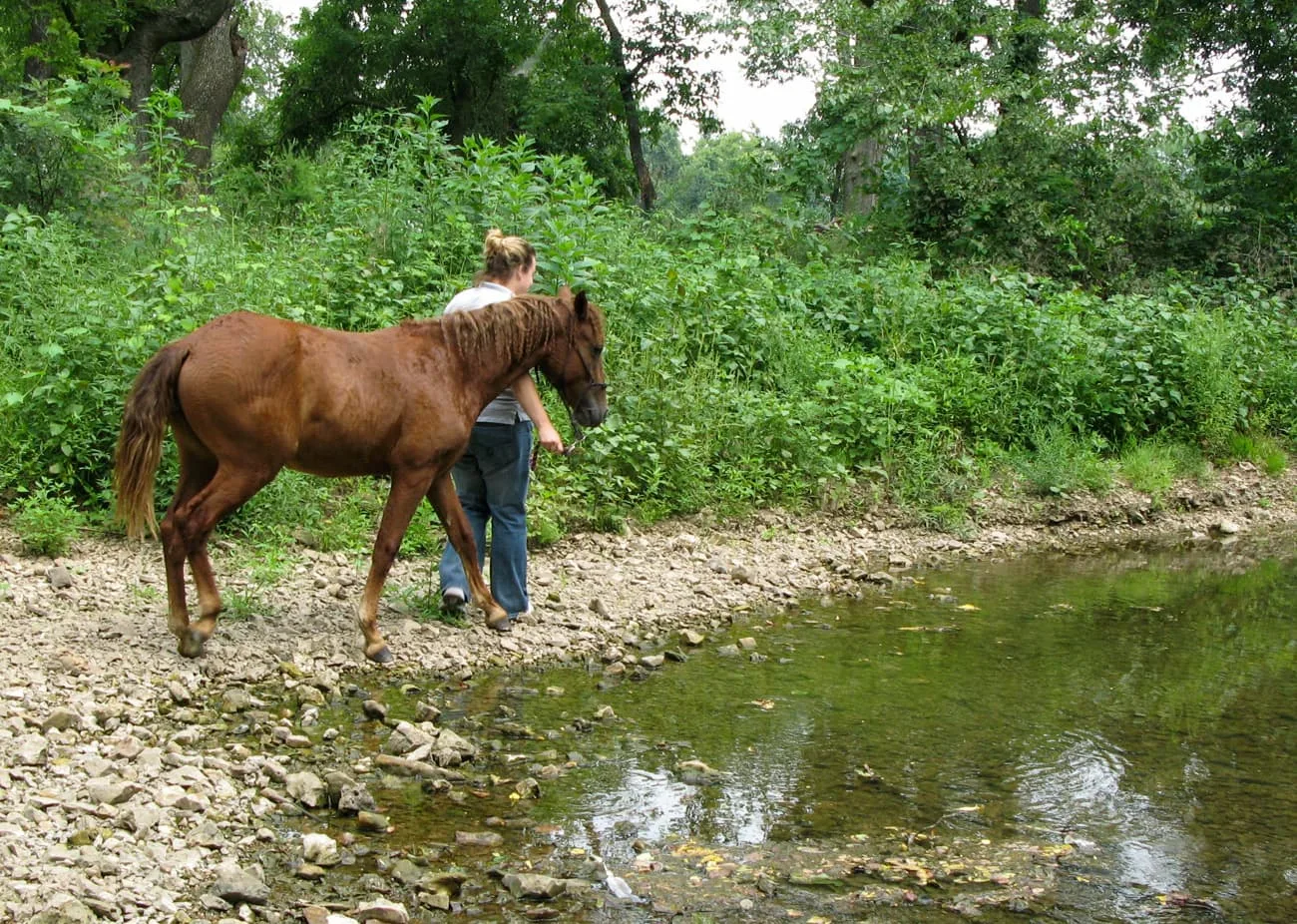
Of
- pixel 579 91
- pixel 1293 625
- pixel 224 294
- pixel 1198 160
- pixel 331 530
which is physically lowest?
pixel 1293 625

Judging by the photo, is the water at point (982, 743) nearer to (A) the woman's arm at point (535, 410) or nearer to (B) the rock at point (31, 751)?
(A) the woman's arm at point (535, 410)

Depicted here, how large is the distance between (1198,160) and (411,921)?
18.2m

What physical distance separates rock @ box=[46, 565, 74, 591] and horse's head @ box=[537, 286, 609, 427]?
2801 millimetres

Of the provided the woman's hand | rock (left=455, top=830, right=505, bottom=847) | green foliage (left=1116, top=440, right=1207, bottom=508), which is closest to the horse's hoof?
the woman's hand

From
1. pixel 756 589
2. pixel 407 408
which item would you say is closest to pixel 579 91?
pixel 756 589

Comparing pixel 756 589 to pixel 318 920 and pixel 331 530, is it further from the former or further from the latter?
pixel 318 920

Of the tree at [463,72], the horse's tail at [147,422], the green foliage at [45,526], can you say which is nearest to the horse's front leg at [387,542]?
the horse's tail at [147,422]

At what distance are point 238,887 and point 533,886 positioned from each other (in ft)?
2.92

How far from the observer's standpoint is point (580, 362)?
20.7 feet

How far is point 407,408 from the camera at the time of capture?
5875mm

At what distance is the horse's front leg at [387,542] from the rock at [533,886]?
91.8 inches

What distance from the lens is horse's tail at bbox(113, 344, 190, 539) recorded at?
212 inches

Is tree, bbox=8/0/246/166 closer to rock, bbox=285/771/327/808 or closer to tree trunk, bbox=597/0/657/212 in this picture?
tree trunk, bbox=597/0/657/212

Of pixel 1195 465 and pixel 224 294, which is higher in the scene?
pixel 224 294
